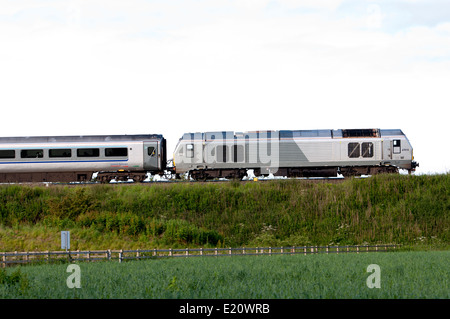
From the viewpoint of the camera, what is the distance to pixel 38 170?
3925 centimetres

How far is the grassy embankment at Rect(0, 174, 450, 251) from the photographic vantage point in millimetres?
30875

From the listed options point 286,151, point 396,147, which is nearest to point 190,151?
point 286,151

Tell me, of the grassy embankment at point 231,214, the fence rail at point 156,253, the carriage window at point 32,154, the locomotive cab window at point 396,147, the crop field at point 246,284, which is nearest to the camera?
the crop field at point 246,284

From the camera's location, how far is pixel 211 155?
38.8 meters

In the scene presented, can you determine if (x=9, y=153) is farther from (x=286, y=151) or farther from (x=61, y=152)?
(x=286, y=151)

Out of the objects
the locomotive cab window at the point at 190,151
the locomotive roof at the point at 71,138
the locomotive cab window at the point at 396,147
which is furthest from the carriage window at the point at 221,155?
the locomotive cab window at the point at 396,147

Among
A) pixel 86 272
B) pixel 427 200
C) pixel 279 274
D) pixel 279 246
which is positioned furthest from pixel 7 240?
pixel 427 200

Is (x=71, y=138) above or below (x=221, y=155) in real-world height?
above

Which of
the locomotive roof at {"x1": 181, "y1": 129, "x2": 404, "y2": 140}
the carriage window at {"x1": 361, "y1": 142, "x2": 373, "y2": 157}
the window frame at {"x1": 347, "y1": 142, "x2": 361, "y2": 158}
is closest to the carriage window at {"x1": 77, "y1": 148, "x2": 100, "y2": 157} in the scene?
the locomotive roof at {"x1": 181, "y1": 129, "x2": 404, "y2": 140}

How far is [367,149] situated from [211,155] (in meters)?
12.3

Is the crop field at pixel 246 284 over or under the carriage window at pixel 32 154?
under

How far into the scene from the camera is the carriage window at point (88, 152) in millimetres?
38656

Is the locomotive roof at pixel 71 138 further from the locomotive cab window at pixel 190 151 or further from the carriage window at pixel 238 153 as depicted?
the carriage window at pixel 238 153
